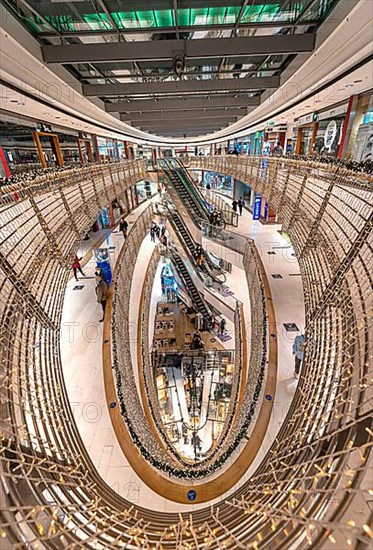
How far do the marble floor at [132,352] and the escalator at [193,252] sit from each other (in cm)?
52

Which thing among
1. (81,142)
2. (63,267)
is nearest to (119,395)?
(63,267)

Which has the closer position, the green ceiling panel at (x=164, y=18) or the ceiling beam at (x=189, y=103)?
the green ceiling panel at (x=164, y=18)

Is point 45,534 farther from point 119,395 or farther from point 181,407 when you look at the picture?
point 181,407

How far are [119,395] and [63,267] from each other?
2.28 m

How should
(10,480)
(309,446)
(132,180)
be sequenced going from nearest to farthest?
(10,480)
(309,446)
(132,180)

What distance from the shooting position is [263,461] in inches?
102

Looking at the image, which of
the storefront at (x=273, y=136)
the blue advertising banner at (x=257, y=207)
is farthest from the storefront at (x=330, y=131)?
the blue advertising banner at (x=257, y=207)

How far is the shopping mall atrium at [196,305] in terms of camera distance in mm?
1501

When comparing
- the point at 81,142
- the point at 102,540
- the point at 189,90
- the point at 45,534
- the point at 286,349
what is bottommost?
the point at 286,349

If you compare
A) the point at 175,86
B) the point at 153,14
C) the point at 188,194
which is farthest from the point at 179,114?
the point at 153,14

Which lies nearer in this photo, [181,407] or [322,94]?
[322,94]

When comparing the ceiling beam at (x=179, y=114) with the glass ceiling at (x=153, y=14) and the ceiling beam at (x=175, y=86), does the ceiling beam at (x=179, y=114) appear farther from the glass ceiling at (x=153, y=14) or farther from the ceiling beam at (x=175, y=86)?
the glass ceiling at (x=153, y=14)

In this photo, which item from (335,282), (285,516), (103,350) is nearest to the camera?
(285,516)

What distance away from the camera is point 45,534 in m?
1.31
